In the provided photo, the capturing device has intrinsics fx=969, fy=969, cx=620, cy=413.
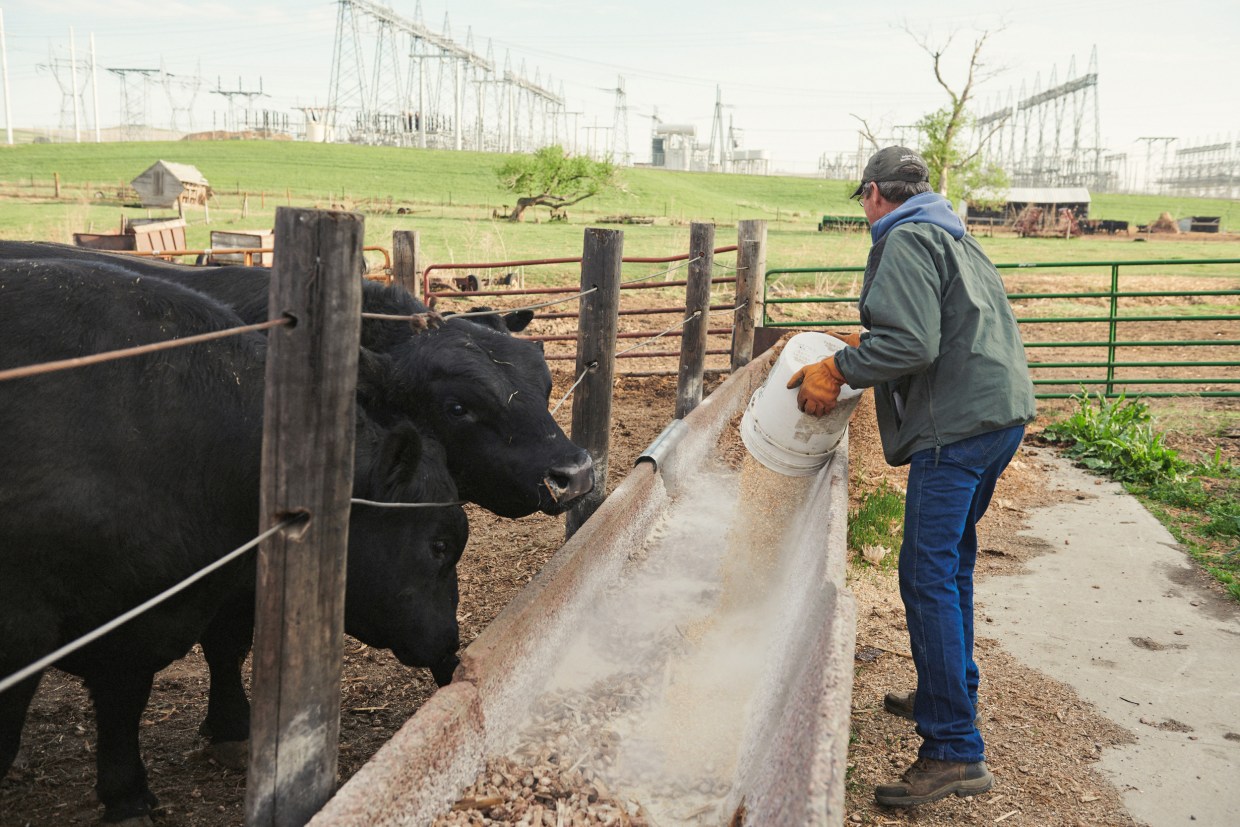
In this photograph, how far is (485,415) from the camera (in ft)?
12.3

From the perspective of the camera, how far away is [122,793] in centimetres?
290

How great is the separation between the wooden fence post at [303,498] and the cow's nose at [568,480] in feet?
5.17

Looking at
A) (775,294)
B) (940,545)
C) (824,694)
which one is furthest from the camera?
(775,294)

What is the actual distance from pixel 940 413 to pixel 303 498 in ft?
7.07

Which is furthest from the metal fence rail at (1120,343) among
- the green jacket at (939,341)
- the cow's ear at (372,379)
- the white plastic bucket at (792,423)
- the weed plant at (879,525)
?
the cow's ear at (372,379)

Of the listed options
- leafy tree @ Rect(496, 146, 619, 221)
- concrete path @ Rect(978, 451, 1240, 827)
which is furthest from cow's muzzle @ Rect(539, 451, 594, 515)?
leafy tree @ Rect(496, 146, 619, 221)

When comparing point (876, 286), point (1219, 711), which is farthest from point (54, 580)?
point (1219, 711)

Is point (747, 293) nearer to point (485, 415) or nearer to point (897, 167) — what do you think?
point (897, 167)

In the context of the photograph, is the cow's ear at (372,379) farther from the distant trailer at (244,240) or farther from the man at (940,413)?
the distant trailer at (244,240)

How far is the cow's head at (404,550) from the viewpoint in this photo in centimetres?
285

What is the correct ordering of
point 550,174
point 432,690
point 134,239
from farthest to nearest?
point 550,174 < point 134,239 < point 432,690

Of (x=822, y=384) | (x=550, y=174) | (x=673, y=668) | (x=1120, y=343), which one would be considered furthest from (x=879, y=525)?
(x=550, y=174)

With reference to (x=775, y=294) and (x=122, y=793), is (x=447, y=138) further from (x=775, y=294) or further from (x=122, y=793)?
(x=122, y=793)

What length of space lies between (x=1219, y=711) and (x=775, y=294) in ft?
45.5
